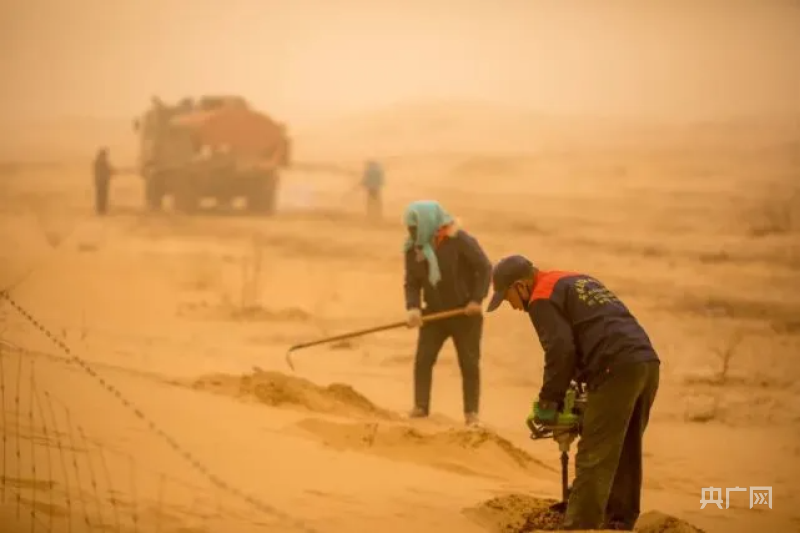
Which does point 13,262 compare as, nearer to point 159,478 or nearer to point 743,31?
point 159,478

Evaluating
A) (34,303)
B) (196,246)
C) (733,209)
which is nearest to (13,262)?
(34,303)

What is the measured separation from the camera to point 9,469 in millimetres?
5141

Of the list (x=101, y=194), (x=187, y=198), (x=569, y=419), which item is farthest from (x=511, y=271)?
(x=101, y=194)

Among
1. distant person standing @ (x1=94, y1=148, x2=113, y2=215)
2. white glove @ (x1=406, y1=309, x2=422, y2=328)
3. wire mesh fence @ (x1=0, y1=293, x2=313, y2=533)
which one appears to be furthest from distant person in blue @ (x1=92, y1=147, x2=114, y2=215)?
white glove @ (x1=406, y1=309, x2=422, y2=328)

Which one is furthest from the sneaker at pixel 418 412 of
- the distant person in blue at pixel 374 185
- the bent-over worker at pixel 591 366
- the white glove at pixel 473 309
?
the distant person in blue at pixel 374 185

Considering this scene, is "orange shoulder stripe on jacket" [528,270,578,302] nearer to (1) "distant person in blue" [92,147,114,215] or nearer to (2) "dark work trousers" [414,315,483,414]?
(2) "dark work trousers" [414,315,483,414]

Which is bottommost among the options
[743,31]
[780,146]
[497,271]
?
[497,271]

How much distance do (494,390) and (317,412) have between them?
2.64m

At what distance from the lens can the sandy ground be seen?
525 cm

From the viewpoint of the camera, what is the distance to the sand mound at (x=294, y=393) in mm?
7188

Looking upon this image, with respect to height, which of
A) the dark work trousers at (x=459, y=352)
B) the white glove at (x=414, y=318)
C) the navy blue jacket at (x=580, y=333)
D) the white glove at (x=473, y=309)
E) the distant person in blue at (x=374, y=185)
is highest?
the distant person in blue at (x=374, y=185)

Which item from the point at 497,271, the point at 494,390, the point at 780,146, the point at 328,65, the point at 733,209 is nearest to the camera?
the point at 497,271

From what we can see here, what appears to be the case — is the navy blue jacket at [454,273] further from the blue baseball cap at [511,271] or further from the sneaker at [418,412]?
the blue baseball cap at [511,271]

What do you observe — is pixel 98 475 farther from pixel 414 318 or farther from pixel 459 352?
pixel 459 352
